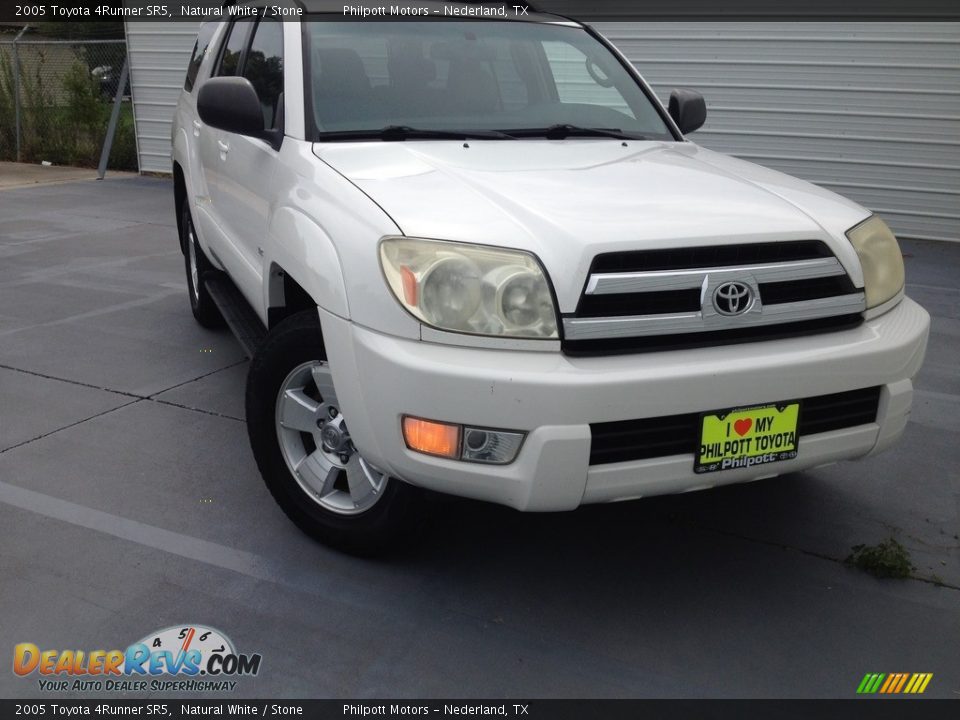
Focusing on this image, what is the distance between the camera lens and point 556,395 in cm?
247

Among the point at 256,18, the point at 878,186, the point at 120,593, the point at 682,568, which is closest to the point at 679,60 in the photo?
the point at 878,186

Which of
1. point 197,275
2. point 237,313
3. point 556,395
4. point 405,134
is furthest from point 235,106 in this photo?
point 197,275

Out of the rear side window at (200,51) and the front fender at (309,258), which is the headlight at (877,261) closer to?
the front fender at (309,258)

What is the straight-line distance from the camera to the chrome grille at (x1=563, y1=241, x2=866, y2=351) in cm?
259

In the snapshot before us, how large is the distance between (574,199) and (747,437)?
2.76 feet

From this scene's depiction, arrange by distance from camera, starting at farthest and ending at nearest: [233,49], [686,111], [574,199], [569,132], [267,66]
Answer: [233,49]
[686,111]
[267,66]
[569,132]
[574,199]

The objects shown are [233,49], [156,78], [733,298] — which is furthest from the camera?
[156,78]

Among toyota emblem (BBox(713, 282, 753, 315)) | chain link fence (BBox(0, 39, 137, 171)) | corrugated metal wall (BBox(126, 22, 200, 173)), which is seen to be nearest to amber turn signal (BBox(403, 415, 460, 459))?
toyota emblem (BBox(713, 282, 753, 315))

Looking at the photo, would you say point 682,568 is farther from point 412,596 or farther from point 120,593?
point 120,593

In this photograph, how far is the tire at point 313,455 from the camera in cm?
300

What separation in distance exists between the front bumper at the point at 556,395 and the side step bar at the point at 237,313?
112 centimetres

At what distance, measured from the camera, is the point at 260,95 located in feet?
13.5

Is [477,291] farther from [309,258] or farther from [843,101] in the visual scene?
[843,101]

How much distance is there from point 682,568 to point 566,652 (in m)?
0.64
